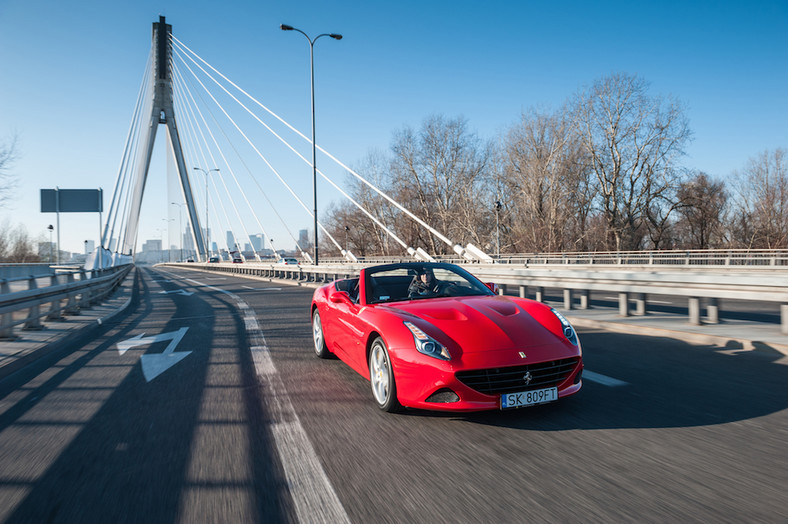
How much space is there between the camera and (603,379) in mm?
5281

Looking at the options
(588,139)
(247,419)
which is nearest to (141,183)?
(588,139)

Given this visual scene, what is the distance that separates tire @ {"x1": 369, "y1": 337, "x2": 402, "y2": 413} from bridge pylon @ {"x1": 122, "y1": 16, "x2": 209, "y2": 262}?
44555 millimetres

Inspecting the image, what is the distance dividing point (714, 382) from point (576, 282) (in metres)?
5.40

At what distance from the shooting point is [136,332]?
10.3 meters

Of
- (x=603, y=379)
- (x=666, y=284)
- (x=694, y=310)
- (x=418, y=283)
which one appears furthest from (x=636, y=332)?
(x=418, y=283)

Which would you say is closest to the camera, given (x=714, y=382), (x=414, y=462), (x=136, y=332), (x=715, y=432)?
(x=414, y=462)

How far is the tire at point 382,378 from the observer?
435 centimetres

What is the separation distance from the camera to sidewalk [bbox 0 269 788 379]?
22.1 ft

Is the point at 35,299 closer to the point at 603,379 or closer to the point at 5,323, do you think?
the point at 5,323

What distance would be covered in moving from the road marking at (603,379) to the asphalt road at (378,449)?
40 mm

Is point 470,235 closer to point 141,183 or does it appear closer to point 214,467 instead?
point 141,183

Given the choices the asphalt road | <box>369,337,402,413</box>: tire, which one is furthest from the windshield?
the asphalt road

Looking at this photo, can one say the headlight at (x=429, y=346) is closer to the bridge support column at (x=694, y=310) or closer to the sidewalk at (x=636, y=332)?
the sidewalk at (x=636, y=332)

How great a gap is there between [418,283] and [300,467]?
2.81m
